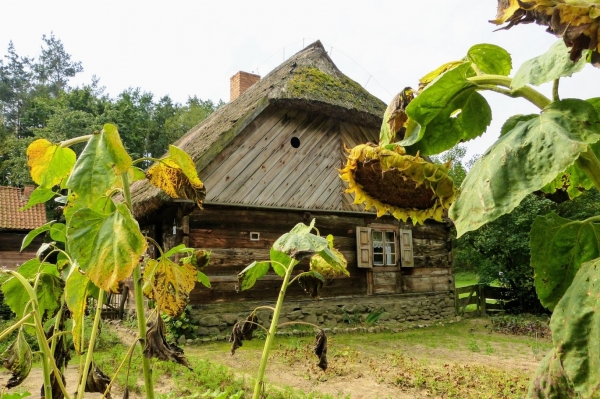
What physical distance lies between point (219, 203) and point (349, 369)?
3526 millimetres

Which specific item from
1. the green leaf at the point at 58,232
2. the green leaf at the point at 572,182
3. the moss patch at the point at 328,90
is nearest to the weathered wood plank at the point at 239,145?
the moss patch at the point at 328,90

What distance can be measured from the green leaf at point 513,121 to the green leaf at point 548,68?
0.18 feet

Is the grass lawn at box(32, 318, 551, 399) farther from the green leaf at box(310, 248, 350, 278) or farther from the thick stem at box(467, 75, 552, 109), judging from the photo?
the thick stem at box(467, 75, 552, 109)

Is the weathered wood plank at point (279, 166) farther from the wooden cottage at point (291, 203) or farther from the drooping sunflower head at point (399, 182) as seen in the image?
the drooping sunflower head at point (399, 182)

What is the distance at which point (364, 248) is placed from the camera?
9359 millimetres

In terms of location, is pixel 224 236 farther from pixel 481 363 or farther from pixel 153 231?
pixel 481 363

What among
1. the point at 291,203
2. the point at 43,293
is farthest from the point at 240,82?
the point at 43,293

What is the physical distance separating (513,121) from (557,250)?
261mm

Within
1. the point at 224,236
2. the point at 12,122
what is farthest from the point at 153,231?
the point at 12,122

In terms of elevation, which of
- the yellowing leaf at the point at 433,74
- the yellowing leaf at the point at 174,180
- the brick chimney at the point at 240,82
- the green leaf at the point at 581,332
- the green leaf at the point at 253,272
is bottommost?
the green leaf at the point at 581,332

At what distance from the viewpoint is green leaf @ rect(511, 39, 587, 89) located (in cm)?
59

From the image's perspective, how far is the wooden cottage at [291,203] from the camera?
7.83 meters

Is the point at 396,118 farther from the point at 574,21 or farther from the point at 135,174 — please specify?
the point at 135,174

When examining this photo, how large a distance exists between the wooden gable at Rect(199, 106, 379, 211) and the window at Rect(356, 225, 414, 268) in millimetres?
628
